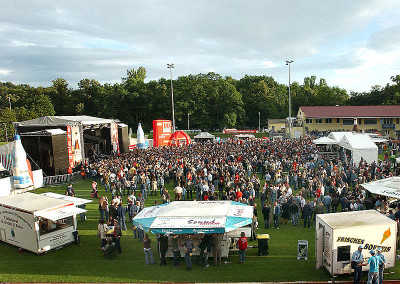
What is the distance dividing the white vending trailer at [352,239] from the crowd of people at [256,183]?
2531mm

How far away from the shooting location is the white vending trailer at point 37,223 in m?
11.0

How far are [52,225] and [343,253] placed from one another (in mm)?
9719

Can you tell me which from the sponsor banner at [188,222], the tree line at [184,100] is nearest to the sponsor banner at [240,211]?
the sponsor banner at [188,222]

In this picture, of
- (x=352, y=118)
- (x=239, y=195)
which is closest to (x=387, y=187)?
(x=239, y=195)

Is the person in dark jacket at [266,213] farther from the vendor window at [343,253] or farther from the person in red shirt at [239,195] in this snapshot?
the vendor window at [343,253]

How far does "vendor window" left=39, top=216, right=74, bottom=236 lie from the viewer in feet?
37.8

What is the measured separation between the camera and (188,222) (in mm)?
9867

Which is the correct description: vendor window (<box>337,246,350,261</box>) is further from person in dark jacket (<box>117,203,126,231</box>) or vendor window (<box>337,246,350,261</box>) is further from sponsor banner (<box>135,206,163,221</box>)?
person in dark jacket (<box>117,203,126,231</box>)

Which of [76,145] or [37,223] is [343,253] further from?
[76,145]

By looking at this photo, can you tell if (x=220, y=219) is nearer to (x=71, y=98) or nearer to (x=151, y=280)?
(x=151, y=280)

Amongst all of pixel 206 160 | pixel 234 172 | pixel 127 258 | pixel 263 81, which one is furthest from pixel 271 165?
pixel 263 81

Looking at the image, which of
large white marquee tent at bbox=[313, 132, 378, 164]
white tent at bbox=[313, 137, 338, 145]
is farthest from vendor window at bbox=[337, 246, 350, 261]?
white tent at bbox=[313, 137, 338, 145]

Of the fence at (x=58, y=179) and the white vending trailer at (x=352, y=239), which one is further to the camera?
the fence at (x=58, y=179)

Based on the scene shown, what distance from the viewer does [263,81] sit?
70562 millimetres
